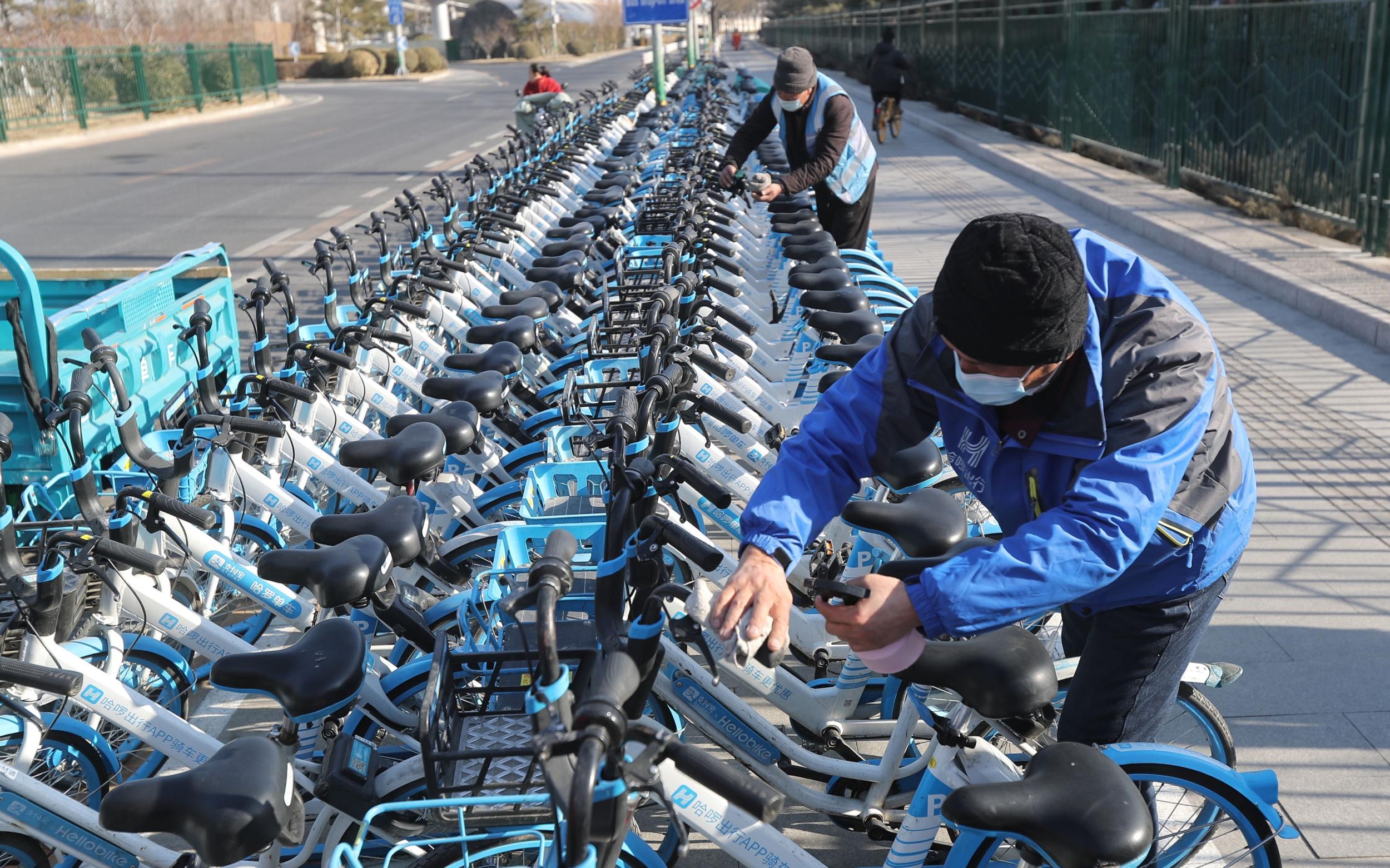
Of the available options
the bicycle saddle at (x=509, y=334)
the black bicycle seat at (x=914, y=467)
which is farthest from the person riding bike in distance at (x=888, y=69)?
the black bicycle seat at (x=914, y=467)

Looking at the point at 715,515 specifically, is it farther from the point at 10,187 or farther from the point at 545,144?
the point at 10,187

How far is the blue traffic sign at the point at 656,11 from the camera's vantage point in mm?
16844

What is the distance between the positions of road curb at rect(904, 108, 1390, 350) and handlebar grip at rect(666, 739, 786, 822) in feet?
22.4

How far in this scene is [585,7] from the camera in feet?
311

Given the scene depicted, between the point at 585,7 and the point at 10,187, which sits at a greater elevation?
the point at 585,7

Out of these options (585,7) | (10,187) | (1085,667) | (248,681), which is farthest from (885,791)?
(585,7)

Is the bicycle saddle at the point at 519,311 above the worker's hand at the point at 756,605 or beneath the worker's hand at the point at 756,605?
beneath

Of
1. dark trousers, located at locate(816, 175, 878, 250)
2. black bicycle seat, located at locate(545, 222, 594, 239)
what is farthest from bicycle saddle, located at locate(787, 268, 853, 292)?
black bicycle seat, located at locate(545, 222, 594, 239)

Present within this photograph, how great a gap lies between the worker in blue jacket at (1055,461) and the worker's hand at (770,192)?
414cm

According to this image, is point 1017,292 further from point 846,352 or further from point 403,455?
point 846,352

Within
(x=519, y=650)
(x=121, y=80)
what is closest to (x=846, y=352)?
(x=519, y=650)

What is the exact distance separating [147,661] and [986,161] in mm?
15282

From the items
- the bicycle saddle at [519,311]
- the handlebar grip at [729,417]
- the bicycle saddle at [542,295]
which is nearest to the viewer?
the handlebar grip at [729,417]

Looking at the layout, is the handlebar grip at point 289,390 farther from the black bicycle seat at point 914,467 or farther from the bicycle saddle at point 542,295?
the black bicycle seat at point 914,467
